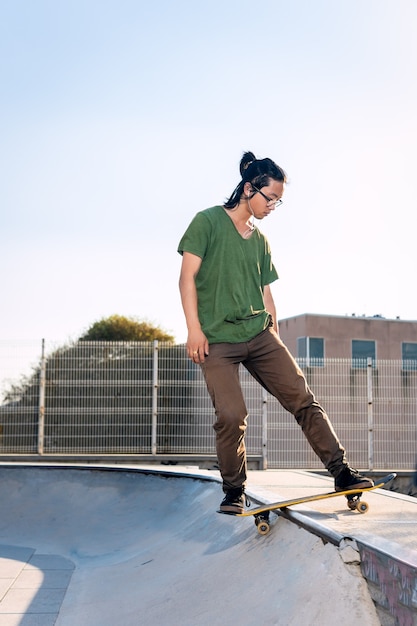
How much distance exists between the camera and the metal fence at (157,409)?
1168 centimetres

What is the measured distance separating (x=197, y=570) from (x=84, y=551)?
180cm

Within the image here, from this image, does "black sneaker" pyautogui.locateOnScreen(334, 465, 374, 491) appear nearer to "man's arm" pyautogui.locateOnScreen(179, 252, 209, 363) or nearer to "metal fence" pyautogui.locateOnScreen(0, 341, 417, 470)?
"man's arm" pyautogui.locateOnScreen(179, 252, 209, 363)

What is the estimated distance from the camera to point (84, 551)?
4570mm

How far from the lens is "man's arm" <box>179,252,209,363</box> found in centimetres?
305

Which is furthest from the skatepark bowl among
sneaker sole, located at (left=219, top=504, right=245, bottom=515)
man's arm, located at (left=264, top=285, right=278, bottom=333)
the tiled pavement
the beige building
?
the beige building

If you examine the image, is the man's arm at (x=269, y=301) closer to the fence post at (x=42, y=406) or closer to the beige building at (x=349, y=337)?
the fence post at (x=42, y=406)

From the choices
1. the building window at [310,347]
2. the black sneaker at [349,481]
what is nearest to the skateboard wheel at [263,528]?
the black sneaker at [349,481]

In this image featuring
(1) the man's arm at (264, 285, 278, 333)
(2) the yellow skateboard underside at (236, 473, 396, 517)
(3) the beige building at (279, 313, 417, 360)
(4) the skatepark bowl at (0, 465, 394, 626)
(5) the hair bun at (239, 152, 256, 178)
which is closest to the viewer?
(4) the skatepark bowl at (0, 465, 394, 626)

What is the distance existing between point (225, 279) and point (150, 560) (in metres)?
1.63

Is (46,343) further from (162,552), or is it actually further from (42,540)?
(162,552)

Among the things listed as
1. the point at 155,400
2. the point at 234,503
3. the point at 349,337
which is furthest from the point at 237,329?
the point at 349,337

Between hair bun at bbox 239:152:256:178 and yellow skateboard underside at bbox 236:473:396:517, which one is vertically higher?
hair bun at bbox 239:152:256:178

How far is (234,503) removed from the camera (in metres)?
3.05

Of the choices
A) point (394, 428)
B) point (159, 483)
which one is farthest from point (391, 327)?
point (159, 483)
